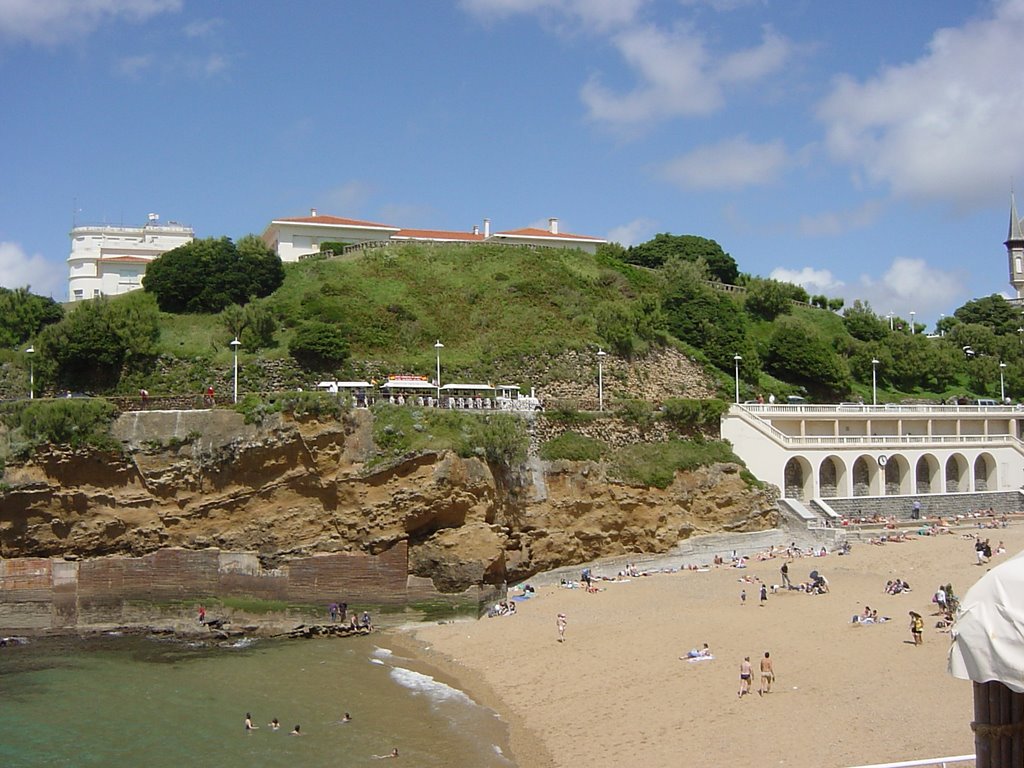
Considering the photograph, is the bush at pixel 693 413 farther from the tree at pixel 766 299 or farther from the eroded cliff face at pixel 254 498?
the tree at pixel 766 299

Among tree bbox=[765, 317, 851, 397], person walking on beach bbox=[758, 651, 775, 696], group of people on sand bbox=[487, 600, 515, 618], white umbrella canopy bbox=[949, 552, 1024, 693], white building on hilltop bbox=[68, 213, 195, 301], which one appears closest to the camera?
white umbrella canopy bbox=[949, 552, 1024, 693]

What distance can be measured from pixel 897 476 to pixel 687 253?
95.8 ft

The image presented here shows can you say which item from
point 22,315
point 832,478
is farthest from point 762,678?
point 22,315

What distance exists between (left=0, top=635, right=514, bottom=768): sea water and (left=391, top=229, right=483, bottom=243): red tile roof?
40744 millimetres

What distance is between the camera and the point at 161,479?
34062 mm

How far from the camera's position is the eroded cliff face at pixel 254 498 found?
3362 cm

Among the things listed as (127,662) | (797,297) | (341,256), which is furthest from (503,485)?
(797,297)

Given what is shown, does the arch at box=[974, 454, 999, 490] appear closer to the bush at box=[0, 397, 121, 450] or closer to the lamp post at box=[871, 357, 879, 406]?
the lamp post at box=[871, 357, 879, 406]

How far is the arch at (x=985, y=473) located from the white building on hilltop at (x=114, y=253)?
5191cm

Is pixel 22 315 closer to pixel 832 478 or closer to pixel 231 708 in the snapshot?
pixel 231 708

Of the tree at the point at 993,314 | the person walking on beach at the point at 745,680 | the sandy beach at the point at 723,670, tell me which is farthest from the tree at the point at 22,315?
the tree at the point at 993,314

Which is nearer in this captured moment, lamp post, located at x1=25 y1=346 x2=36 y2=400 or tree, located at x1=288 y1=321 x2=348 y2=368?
lamp post, located at x1=25 y1=346 x2=36 y2=400

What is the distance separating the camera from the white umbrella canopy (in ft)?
16.9

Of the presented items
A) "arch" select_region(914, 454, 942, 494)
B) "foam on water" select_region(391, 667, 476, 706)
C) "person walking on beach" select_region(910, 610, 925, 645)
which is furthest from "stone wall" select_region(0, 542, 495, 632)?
"arch" select_region(914, 454, 942, 494)
